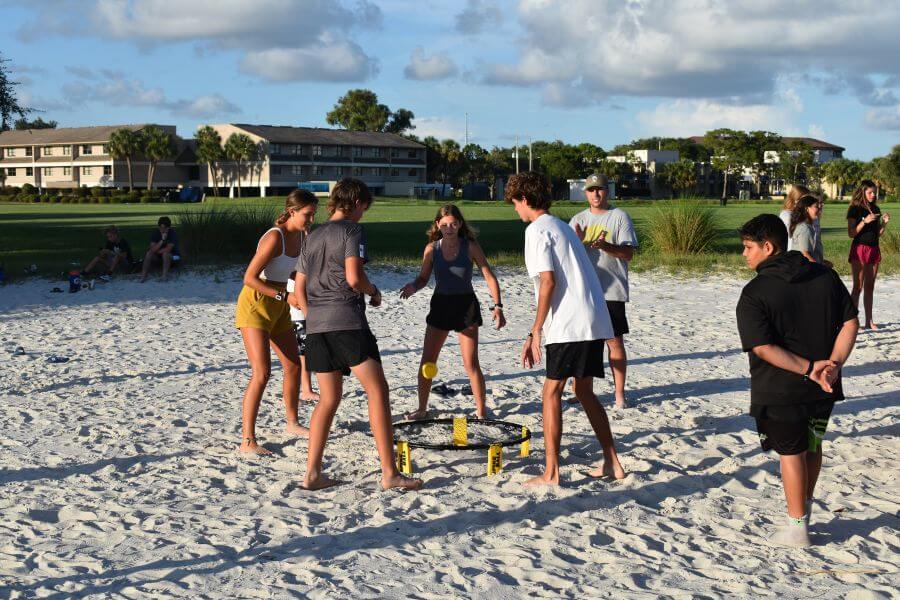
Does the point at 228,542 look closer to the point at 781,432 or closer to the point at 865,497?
the point at 781,432

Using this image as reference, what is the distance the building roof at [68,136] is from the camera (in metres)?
112

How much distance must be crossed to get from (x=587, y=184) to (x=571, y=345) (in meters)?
2.50

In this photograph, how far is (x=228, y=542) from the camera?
4879 mm

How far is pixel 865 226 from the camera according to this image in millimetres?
11391

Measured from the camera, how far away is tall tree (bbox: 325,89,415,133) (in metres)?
140

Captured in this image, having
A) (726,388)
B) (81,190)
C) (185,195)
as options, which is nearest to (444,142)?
(185,195)

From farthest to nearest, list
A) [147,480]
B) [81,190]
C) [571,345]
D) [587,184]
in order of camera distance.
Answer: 1. [81,190]
2. [587,184]
3. [147,480]
4. [571,345]

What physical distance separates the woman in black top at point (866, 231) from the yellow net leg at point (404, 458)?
7.31m

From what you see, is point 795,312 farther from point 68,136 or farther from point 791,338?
point 68,136

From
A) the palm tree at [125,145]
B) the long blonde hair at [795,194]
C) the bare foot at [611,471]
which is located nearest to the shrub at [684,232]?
the long blonde hair at [795,194]

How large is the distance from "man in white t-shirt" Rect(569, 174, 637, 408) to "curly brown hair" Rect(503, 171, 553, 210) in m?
1.86

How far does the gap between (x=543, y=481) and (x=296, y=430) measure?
2.14 metres

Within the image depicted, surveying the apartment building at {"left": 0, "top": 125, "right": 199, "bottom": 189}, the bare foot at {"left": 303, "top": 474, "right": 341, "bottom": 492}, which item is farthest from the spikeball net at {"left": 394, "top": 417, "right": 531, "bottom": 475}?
the apartment building at {"left": 0, "top": 125, "right": 199, "bottom": 189}

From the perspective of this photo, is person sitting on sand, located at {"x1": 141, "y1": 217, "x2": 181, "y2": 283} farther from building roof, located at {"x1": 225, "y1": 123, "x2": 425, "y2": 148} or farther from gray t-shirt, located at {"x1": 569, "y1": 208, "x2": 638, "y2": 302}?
building roof, located at {"x1": 225, "y1": 123, "x2": 425, "y2": 148}
